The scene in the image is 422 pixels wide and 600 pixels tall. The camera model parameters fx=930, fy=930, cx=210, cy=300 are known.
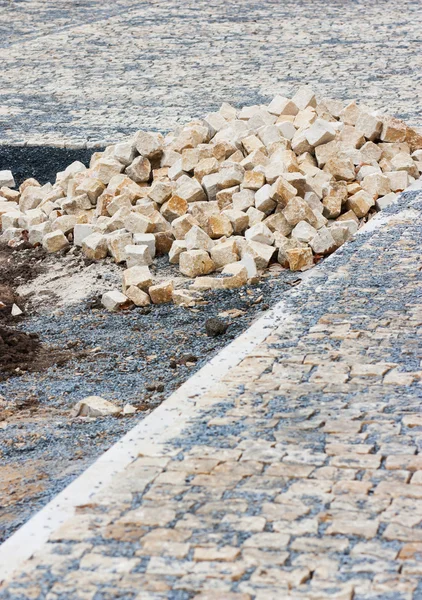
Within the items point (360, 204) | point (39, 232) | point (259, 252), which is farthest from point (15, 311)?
point (360, 204)

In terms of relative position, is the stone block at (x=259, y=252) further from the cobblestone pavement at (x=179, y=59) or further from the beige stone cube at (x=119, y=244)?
the cobblestone pavement at (x=179, y=59)

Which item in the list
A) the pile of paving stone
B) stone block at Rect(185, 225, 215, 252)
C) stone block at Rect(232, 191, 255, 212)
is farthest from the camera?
stone block at Rect(232, 191, 255, 212)

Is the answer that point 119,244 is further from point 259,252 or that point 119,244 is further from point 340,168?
point 340,168

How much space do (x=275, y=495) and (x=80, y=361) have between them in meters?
3.02

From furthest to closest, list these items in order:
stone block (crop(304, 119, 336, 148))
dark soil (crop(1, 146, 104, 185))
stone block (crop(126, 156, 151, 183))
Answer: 1. dark soil (crop(1, 146, 104, 185))
2. stone block (crop(126, 156, 151, 183))
3. stone block (crop(304, 119, 336, 148))

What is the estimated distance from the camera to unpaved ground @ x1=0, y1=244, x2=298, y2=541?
501 cm

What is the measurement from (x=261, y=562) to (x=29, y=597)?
0.87 metres

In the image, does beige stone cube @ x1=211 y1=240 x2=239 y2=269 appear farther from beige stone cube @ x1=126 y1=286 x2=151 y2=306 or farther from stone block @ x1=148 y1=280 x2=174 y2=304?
beige stone cube @ x1=126 y1=286 x2=151 y2=306

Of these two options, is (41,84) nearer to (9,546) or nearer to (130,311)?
(130,311)

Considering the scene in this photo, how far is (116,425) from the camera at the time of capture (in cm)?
544

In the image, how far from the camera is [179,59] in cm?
1709

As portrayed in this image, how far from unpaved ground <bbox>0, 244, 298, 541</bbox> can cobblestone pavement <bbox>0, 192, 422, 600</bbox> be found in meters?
0.70

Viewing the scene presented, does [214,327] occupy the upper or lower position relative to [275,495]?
lower

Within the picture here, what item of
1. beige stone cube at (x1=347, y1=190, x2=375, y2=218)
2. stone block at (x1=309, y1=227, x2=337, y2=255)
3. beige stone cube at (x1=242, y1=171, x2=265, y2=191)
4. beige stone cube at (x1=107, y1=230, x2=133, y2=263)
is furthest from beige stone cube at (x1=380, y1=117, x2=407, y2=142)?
beige stone cube at (x1=107, y1=230, x2=133, y2=263)
